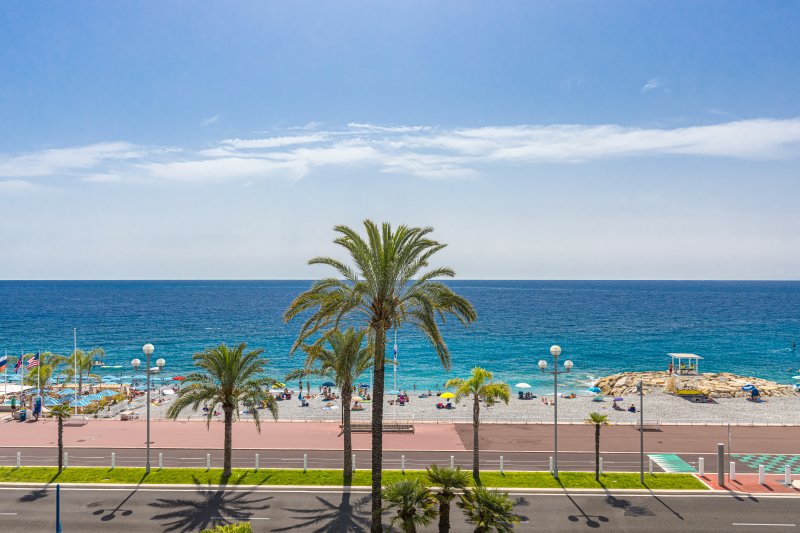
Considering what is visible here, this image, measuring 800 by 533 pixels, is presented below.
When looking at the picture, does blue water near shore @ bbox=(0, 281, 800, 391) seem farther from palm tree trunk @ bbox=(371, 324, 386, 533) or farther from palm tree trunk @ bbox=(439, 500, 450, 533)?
palm tree trunk @ bbox=(439, 500, 450, 533)

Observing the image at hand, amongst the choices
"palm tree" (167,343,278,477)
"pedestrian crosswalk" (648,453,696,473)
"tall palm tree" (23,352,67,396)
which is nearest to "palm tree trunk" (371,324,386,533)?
"palm tree" (167,343,278,477)

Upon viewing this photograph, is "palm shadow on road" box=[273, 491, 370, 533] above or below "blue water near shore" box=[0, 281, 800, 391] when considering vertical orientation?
above

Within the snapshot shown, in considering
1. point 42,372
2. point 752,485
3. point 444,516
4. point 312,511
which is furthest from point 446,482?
point 42,372

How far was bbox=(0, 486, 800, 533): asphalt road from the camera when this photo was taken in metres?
23.8

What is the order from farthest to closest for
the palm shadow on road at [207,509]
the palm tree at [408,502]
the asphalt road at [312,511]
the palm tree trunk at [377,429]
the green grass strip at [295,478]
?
1. the green grass strip at [295,478]
2. the palm shadow on road at [207,509]
3. the asphalt road at [312,511]
4. the palm tree trunk at [377,429]
5. the palm tree at [408,502]

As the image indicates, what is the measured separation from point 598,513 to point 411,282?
42.4ft

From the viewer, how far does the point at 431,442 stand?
39344 mm

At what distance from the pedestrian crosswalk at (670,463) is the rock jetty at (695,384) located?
32.7m

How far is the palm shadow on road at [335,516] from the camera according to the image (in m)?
23.6

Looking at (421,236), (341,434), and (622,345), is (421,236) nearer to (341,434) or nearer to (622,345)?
(341,434)

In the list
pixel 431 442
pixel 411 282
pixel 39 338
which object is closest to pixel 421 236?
pixel 411 282

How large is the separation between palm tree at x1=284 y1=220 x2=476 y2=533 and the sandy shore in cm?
2751

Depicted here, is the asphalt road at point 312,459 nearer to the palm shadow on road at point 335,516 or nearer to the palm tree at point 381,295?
the palm shadow on road at point 335,516

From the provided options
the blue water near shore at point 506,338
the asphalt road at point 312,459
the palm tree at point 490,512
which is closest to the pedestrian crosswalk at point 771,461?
the asphalt road at point 312,459
